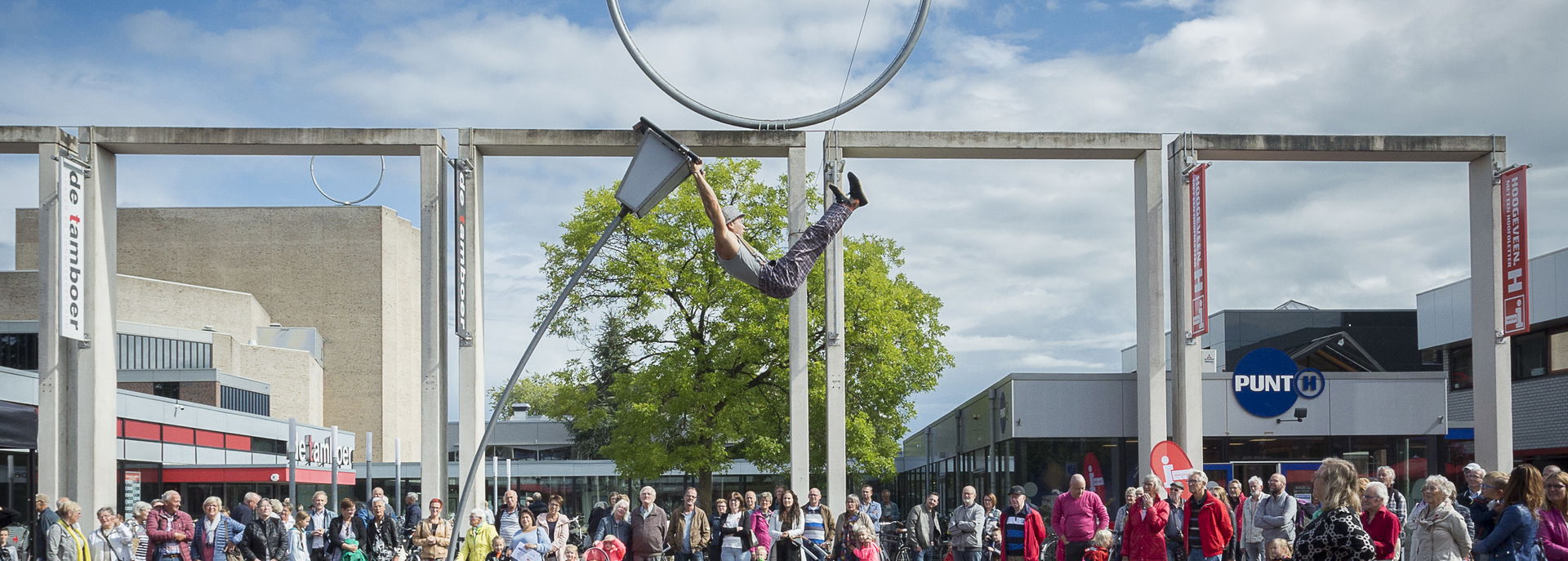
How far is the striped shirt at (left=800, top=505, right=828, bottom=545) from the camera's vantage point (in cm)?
1853

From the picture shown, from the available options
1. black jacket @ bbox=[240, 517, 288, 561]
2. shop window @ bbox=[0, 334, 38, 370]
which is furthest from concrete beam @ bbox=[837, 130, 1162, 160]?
shop window @ bbox=[0, 334, 38, 370]

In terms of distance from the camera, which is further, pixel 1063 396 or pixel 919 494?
pixel 919 494

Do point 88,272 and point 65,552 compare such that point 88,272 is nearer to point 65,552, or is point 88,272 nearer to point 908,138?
point 65,552

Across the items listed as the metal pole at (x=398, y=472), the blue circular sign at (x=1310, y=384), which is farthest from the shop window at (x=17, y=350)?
the blue circular sign at (x=1310, y=384)

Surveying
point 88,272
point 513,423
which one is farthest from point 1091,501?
point 513,423

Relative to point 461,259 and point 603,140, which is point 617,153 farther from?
point 461,259

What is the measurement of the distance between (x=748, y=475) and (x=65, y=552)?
34028 millimetres

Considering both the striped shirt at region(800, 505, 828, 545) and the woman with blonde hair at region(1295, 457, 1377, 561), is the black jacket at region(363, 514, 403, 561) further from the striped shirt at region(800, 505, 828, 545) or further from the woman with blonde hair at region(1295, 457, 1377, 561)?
the woman with blonde hair at region(1295, 457, 1377, 561)

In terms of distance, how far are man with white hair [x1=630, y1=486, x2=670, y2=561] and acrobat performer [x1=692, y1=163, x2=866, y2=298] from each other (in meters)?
10.2

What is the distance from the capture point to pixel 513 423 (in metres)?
74.1

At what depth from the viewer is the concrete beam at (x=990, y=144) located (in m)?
19.9

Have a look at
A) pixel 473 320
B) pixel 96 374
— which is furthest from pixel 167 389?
pixel 473 320

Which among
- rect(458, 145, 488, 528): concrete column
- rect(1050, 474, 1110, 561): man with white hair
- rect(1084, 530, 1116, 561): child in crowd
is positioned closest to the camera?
rect(1084, 530, 1116, 561): child in crowd

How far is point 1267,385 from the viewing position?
998 inches
